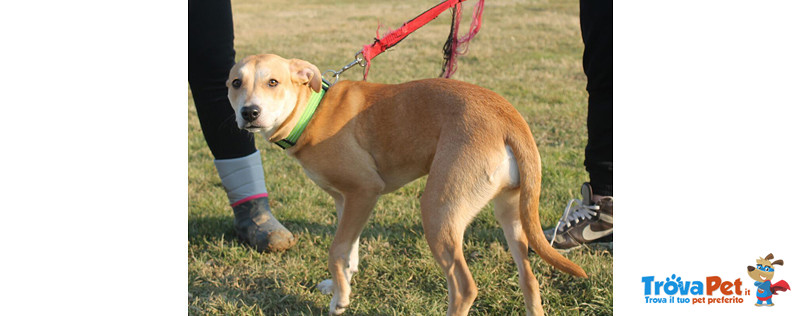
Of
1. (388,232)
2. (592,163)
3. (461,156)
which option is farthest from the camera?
(388,232)

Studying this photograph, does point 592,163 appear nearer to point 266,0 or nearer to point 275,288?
point 275,288

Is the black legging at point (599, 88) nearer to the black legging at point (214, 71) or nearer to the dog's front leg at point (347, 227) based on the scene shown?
the dog's front leg at point (347, 227)

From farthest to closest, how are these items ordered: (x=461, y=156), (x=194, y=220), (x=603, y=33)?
(x=194, y=220), (x=603, y=33), (x=461, y=156)

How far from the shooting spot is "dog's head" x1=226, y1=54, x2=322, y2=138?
2799 mm

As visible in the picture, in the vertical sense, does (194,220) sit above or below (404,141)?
below

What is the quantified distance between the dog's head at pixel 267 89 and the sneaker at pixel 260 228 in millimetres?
1000

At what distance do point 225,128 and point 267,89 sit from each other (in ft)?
3.56

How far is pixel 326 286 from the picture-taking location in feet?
11.0

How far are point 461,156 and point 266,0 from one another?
2088cm

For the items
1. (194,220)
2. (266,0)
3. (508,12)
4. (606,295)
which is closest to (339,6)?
(266,0)
